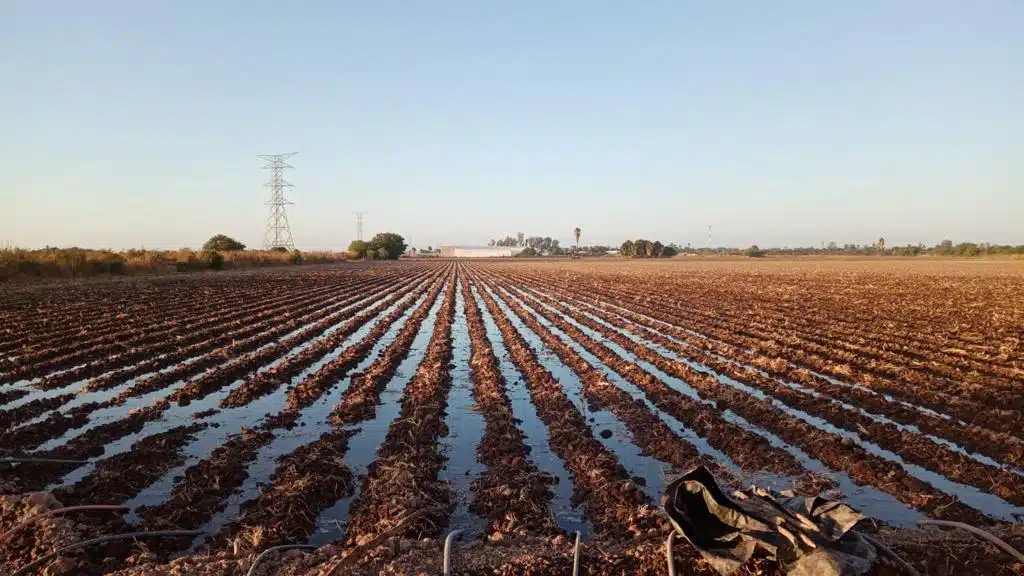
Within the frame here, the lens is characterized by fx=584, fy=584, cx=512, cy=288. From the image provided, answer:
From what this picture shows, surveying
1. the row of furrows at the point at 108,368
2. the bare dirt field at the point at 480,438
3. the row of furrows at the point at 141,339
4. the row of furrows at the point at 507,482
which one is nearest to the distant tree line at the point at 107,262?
the row of furrows at the point at 141,339

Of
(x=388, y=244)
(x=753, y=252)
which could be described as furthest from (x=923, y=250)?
(x=388, y=244)

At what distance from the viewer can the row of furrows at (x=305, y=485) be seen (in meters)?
4.70

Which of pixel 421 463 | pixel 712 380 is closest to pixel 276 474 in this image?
pixel 421 463

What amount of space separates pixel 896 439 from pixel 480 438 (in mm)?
4863

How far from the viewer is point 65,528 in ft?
15.0

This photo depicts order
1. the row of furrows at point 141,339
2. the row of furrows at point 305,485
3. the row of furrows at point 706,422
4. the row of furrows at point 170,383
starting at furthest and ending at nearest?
1. the row of furrows at point 141,339
2. the row of furrows at point 170,383
3. the row of furrows at point 706,422
4. the row of furrows at point 305,485

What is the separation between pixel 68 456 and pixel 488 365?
6378 millimetres

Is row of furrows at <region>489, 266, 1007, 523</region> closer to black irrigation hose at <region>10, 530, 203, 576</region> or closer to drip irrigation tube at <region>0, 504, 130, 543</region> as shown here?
black irrigation hose at <region>10, 530, 203, 576</region>

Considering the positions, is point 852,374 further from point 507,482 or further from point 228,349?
point 228,349

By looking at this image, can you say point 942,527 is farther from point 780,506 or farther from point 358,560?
point 358,560

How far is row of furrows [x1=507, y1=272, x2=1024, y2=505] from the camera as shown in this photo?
5.67 m

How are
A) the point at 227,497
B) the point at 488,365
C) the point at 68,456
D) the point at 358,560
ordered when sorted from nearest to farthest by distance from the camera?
the point at 358,560 < the point at 227,497 < the point at 68,456 < the point at 488,365

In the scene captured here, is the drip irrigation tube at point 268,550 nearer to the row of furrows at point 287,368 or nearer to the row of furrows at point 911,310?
the row of furrows at point 287,368

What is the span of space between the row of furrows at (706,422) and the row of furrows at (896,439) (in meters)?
1.40
